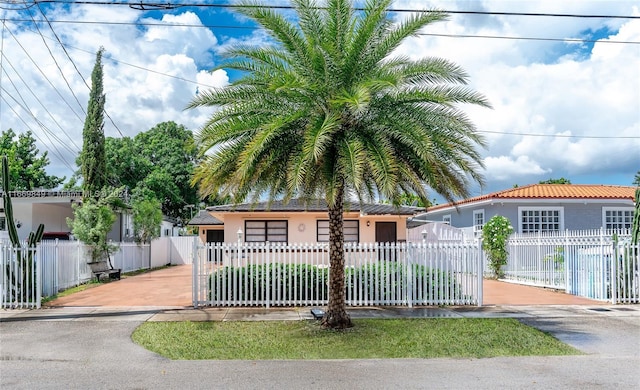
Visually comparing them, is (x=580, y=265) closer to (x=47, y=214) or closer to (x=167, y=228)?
(x=47, y=214)

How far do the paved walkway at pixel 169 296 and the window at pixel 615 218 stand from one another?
276 inches

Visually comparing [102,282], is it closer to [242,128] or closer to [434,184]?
[242,128]

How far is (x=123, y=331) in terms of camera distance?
10.3 metres

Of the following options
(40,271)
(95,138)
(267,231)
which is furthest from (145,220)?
(40,271)

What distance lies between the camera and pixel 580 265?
1505 centimetres

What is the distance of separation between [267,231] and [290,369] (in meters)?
15.9

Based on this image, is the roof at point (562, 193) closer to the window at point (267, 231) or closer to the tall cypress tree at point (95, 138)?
the window at point (267, 231)

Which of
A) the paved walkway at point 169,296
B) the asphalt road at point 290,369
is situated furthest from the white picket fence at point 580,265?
the asphalt road at point 290,369

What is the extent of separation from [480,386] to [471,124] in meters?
5.18

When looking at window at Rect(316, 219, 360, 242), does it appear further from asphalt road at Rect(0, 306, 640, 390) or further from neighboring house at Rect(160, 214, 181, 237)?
neighboring house at Rect(160, 214, 181, 237)

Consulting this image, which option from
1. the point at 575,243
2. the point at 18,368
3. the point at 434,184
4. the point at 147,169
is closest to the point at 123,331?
the point at 18,368

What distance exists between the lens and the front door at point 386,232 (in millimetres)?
23812

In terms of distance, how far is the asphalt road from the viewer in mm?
6938

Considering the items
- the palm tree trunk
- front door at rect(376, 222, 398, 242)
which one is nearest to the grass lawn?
the palm tree trunk
